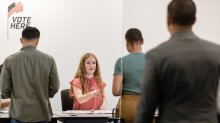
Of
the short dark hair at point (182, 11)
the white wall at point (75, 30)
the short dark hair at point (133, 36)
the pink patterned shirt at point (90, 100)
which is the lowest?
the pink patterned shirt at point (90, 100)

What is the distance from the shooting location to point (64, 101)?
5.19 meters

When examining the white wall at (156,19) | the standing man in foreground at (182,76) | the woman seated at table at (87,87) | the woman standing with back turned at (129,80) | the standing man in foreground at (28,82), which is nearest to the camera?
the standing man in foreground at (182,76)

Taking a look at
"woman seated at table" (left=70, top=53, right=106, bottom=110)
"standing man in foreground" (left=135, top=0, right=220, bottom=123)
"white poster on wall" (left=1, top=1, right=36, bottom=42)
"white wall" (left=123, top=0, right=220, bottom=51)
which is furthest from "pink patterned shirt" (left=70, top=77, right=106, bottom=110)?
"standing man in foreground" (left=135, top=0, right=220, bottom=123)

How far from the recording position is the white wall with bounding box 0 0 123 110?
5828mm

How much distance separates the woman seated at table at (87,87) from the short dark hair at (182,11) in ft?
8.51

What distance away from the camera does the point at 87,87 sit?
15.6 feet

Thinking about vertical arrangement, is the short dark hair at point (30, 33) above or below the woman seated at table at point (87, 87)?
above

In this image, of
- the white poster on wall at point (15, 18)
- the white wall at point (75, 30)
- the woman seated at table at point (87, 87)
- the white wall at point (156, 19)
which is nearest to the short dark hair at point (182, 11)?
the woman seated at table at point (87, 87)

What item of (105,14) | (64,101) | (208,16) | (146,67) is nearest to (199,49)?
(146,67)

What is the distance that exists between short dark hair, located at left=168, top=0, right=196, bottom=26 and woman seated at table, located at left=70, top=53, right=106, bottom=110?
8.51 ft

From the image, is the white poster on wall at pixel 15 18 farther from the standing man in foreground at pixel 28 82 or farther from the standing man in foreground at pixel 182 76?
the standing man in foreground at pixel 182 76

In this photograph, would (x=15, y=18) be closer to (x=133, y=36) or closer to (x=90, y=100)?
(x=90, y=100)

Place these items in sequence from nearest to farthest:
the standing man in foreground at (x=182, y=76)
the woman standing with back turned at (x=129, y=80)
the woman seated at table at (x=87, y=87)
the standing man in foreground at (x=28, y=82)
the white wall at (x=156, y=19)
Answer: the standing man in foreground at (x=182, y=76), the woman standing with back turned at (x=129, y=80), the standing man in foreground at (x=28, y=82), the woman seated at table at (x=87, y=87), the white wall at (x=156, y=19)

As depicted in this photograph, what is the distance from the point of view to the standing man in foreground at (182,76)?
197cm
